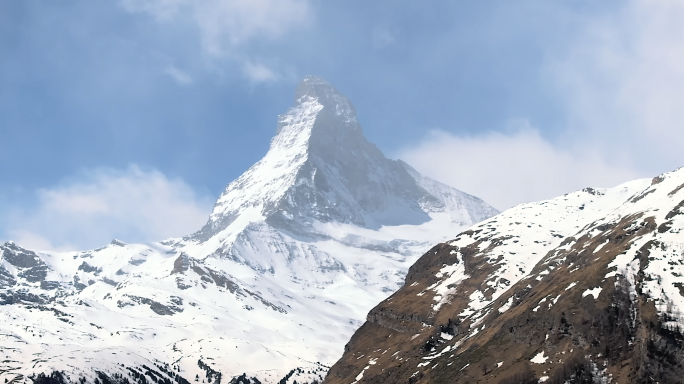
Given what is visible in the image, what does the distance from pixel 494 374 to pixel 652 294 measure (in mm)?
43323

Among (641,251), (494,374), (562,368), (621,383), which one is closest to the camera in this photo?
(621,383)

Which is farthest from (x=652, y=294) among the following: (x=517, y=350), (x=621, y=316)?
(x=517, y=350)

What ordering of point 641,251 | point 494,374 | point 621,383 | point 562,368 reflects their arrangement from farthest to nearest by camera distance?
point 641,251, point 494,374, point 562,368, point 621,383

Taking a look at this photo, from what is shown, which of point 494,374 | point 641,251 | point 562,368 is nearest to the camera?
point 562,368

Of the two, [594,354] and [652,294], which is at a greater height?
[652,294]

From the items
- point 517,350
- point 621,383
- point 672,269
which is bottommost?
point 621,383

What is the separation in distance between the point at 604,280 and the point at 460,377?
46115mm

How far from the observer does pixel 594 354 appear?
17088cm

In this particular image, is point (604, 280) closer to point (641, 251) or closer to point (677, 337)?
point (641, 251)

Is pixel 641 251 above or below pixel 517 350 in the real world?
above

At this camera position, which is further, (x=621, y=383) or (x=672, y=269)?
(x=672, y=269)

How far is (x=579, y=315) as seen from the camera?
18625 centimetres

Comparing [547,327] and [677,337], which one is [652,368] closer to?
[677,337]

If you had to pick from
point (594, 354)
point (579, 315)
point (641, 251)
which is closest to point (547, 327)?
point (579, 315)
